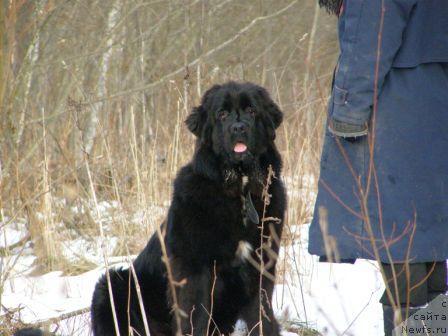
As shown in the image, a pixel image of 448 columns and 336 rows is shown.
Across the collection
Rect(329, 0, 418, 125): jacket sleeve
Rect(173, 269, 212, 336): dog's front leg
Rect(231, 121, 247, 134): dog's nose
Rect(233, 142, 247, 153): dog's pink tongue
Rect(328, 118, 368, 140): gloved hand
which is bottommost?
Rect(173, 269, 212, 336): dog's front leg

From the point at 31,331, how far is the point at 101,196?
397 centimetres

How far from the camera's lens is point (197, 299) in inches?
144

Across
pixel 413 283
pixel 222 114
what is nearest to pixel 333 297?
pixel 222 114

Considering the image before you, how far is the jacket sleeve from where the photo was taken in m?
2.77

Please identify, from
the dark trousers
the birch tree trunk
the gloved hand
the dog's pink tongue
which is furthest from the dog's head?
the birch tree trunk

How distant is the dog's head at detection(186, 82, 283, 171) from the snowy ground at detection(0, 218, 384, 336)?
687 mm

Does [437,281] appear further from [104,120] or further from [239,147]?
[104,120]

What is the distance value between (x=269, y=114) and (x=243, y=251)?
2.82 ft

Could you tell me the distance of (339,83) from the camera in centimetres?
290

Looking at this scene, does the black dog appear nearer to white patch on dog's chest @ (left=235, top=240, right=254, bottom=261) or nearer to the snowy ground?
white patch on dog's chest @ (left=235, top=240, right=254, bottom=261)

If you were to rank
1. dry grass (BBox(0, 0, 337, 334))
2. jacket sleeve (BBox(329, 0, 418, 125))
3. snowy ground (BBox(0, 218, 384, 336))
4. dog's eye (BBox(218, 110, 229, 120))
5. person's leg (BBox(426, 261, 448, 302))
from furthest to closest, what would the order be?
dry grass (BBox(0, 0, 337, 334)) → snowy ground (BBox(0, 218, 384, 336)) → dog's eye (BBox(218, 110, 229, 120)) → person's leg (BBox(426, 261, 448, 302)) → jacket sleeve (BBox(329, 0, 418, 125))

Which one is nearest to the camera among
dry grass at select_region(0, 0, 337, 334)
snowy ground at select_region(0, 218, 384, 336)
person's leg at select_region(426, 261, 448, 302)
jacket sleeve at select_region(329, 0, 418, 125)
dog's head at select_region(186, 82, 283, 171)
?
jacket sleeve at select_region(329, 0, 418, 125)

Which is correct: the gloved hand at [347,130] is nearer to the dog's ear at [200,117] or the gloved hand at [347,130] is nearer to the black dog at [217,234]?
the black dog at [217,234]

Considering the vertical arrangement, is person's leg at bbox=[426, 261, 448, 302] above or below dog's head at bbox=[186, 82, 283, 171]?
below
